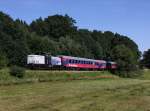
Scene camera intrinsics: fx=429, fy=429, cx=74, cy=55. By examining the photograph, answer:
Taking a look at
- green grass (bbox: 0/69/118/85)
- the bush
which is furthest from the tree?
the bush

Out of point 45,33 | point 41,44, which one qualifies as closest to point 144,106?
point 41,44

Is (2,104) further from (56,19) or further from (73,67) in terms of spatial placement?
(56,19)

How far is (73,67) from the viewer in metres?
94.6

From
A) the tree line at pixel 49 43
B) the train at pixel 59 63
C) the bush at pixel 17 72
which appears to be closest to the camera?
the bush at pixel 17 72

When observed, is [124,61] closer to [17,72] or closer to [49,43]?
[49,43]

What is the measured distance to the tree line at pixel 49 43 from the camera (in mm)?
88625

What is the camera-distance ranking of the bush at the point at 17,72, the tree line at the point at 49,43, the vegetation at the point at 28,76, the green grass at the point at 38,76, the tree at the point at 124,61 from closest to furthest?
the green grass at the point at 38,76 < the vegetation at the point at 28,76 < the bush at the point at 17,72 < the tree line at the point at 49,43 < the tree at the point at 124,61

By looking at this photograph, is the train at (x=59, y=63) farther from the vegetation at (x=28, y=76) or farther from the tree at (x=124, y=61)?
the tree at (x=124, y=61)

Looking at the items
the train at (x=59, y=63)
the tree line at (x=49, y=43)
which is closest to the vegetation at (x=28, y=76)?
the train at (x=59, y=63)

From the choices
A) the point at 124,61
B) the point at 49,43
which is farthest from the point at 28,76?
the point at 124,61

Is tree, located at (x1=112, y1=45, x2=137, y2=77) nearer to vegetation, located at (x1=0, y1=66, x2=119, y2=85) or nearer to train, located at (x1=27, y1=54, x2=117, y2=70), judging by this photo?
train, located at (x1=27, y1=54, x2=117, y2=70)

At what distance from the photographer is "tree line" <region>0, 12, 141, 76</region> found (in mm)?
88625

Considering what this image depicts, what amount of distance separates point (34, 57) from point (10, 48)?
9.53 meters

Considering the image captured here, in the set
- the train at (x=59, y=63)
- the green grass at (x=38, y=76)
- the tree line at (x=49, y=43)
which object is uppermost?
the tree line at (x=49, y=43)
